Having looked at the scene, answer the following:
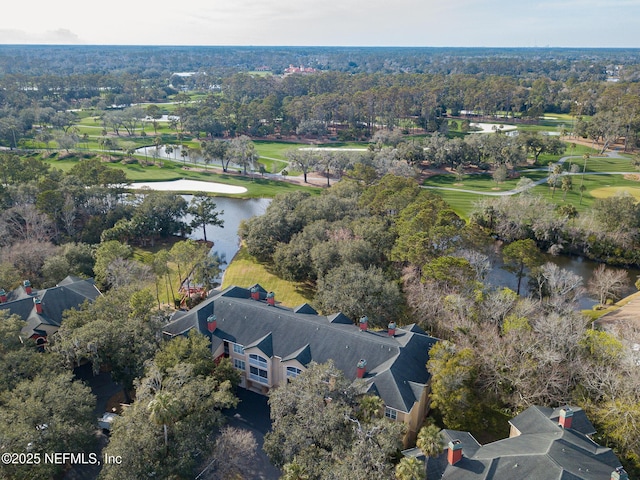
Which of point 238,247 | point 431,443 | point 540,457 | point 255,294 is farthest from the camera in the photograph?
point 238,247

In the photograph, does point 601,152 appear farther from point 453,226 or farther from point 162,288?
point 162,288

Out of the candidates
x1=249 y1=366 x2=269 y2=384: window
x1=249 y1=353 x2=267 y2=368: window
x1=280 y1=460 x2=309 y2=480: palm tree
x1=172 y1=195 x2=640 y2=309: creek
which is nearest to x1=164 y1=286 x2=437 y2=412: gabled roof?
x1=249 y1=353 x2=267 y2=368: window

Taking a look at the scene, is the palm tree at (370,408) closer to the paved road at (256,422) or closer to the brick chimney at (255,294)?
the paved road at (256,422)

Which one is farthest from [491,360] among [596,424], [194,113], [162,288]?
[194,113]

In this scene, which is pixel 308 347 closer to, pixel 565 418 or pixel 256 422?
pixel 256 422

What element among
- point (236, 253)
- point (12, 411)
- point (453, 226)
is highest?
point (453, 226)

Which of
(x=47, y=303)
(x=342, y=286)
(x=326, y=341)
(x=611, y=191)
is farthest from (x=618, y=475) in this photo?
(x=611, y=191)

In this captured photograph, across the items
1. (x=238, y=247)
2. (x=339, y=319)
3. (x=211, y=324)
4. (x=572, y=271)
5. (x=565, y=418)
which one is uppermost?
(x=565, y=418)
